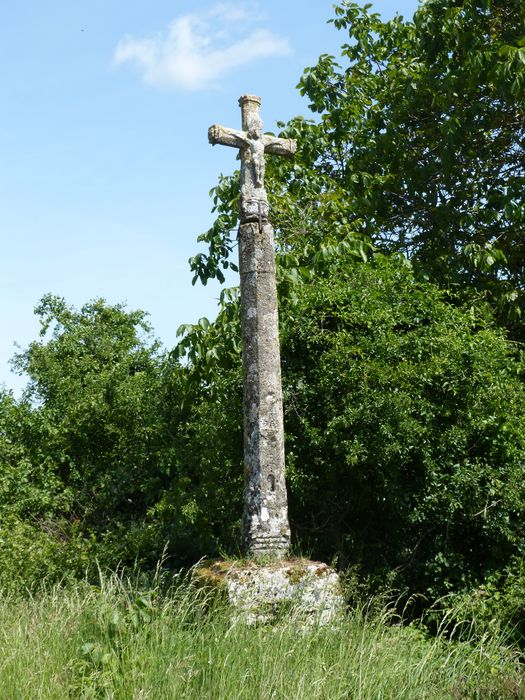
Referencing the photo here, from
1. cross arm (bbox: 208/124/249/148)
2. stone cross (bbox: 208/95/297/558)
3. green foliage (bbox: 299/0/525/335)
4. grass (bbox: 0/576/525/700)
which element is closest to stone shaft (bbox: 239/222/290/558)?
stone cross (bbox: 208/95/297/558)

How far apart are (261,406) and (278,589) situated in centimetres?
151

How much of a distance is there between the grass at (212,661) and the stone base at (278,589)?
208mm

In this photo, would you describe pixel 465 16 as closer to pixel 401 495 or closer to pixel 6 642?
pixel 401 495

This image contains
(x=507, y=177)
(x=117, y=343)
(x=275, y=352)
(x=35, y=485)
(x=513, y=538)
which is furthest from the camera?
(x=117, y=343)

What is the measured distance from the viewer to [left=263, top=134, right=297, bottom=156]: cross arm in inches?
319

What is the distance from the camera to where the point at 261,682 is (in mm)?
5031

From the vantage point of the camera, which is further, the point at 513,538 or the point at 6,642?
the point at 513,538

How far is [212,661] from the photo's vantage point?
5.27 meters

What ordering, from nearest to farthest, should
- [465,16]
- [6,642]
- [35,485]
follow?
[6,642] < [465,16] < [35,485]

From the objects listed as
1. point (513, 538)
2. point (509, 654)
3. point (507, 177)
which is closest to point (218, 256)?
point (507, 177)

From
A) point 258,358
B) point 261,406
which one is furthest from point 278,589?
point 258,358

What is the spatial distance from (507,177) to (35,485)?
9.06m

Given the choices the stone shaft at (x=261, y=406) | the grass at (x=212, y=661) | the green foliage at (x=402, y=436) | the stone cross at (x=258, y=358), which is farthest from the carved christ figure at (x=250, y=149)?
the grass at (x=212, y=661)

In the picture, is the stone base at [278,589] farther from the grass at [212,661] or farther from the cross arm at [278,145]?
the cross arm at [278,145]
